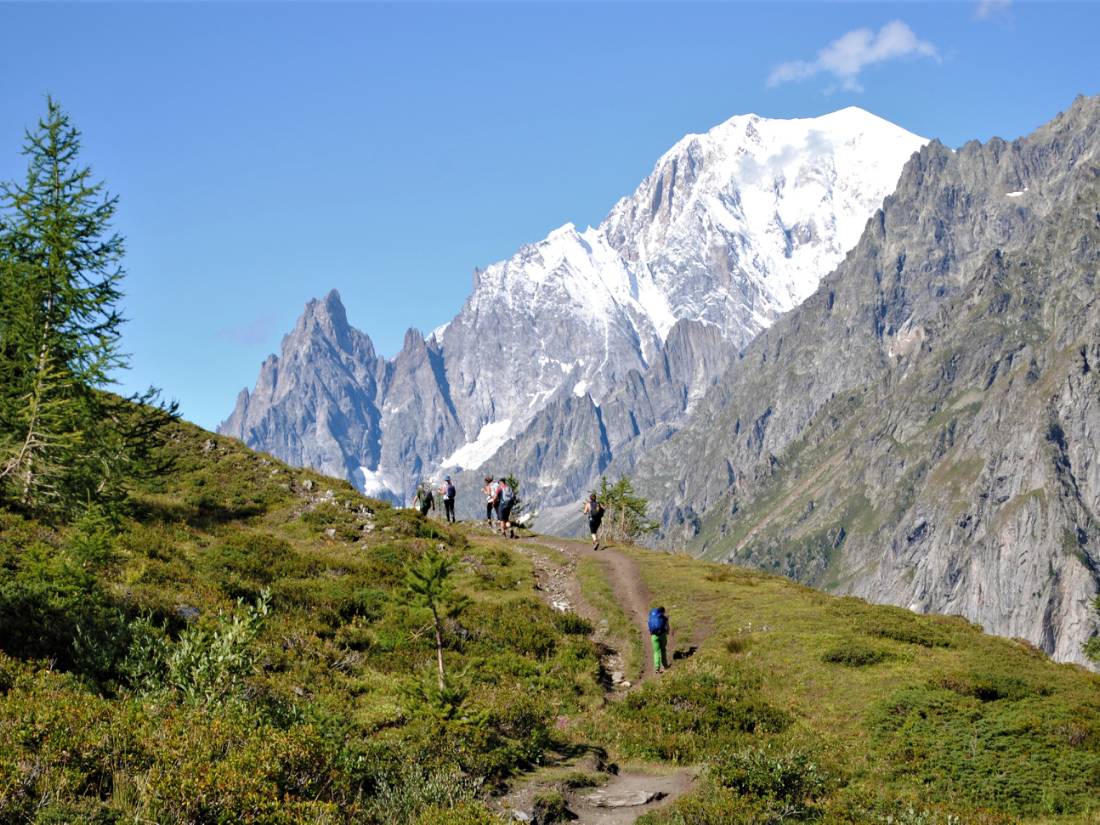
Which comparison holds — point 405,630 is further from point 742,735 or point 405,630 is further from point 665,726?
point 742,735

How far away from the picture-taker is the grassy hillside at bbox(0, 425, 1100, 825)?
13008 millimetres

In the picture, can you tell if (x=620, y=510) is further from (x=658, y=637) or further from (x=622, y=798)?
(x=622, y=798)

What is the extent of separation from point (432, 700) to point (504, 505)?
33.2 metres

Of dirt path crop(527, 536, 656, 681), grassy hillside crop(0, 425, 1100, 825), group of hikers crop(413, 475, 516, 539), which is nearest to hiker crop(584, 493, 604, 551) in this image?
dirt path crop(527, 536, 656, 681)

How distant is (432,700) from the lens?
18562 mm

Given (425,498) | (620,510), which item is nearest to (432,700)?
(425,498)

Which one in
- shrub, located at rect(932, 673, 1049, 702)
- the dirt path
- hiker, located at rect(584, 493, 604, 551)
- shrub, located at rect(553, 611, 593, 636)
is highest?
hiker, located at rect(584, 493, 604, 551)

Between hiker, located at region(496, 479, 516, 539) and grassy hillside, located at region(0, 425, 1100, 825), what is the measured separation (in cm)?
1432

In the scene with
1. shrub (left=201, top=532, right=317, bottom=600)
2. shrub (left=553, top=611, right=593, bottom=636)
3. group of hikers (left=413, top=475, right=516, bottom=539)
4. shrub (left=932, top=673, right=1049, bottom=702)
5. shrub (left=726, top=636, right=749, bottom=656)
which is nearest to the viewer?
shrub (left=932, top=673, right=1049, bottom=702)

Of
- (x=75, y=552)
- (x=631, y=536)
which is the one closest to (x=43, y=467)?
(x=75, y=552)

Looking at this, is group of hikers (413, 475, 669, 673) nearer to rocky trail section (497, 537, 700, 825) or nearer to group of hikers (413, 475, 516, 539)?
group of hikers (413, 475, 516, 539)

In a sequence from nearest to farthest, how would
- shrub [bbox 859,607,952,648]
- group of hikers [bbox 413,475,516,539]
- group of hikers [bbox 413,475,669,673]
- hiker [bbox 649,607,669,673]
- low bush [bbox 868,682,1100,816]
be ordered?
1. low bush [bbox 868,682,1100,816]
2. hiker [bbox 649,607,669,673]
3. shrub [bbox 859,607,952,648]
4. group of hikers [bbox 413,475,669,673]
5. group of hikers [bbox 413,475,516,539]

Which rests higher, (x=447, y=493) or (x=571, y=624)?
(x=447, y=493)

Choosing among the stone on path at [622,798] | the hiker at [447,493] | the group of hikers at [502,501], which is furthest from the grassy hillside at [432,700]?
the hiker at [447,493]
